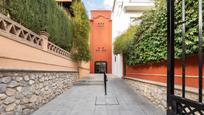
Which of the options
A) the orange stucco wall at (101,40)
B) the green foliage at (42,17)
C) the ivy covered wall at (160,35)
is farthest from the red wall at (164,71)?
the orange stucco wall at (101,40)

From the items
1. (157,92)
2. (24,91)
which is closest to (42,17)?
(24,91)

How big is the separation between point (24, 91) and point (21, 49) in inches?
43.3

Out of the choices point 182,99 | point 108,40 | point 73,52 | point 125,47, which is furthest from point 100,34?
point 182,99

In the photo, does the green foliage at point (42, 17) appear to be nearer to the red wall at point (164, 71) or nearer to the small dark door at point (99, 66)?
the red wall at point (164, 71)

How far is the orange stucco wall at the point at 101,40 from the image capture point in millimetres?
35281

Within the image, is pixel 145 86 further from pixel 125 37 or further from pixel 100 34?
pixel 100 34

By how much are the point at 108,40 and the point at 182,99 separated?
3247 centimetres

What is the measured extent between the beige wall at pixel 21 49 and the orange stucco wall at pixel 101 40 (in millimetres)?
24411

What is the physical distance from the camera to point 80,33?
17391mm

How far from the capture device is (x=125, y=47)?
51.4 feet

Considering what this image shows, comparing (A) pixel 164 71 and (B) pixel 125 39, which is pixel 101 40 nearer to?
(B) pixel 125 39

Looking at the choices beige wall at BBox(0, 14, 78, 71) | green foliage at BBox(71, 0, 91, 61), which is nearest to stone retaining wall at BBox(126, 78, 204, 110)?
beige wall at BBox(0, 14, 78, 71)

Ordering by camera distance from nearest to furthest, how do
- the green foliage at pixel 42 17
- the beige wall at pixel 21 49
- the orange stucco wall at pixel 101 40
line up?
the beige wall at pixel 21 49, the green foliage at pixel 42 17, the orange stucco wall at pixel 101 40

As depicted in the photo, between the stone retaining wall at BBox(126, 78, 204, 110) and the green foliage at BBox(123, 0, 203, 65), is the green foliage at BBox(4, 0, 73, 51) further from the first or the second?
the stone retaining wall at BBox(126, 78, 204, 110)
